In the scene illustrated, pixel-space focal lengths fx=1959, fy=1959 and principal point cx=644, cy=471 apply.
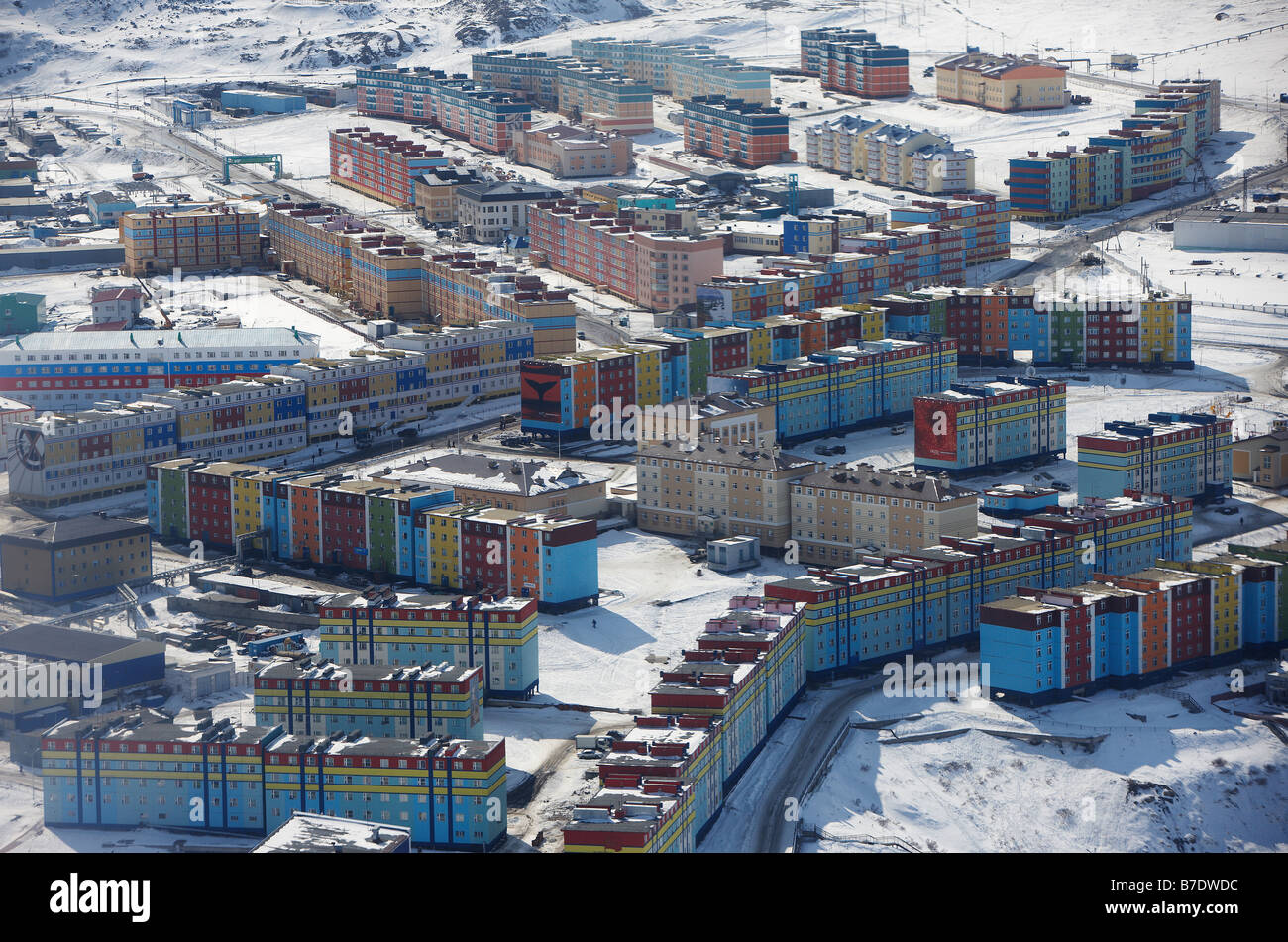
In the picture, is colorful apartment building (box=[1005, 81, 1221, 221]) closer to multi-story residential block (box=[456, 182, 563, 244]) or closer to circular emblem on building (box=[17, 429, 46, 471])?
multi-story residential block (box=[456, 182, 563, 244])

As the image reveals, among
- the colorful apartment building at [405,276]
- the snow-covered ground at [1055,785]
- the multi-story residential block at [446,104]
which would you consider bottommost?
the snow-covered ground at [1055,785]

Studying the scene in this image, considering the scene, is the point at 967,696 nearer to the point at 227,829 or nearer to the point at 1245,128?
the point at 227,829

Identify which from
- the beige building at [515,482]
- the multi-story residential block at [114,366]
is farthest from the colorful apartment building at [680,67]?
the beige building at [515,482]

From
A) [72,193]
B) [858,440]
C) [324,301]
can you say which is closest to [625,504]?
[858,440]

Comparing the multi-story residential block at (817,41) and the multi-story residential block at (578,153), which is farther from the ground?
the multi-story residential block at (817,41)

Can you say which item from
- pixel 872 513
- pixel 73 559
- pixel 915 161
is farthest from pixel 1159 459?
pixel 915 161

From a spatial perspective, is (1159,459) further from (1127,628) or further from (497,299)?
(497,299)

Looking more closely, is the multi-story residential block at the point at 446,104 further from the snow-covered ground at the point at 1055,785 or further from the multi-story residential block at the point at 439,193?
the snow-covered ground at the point at 1055,785
